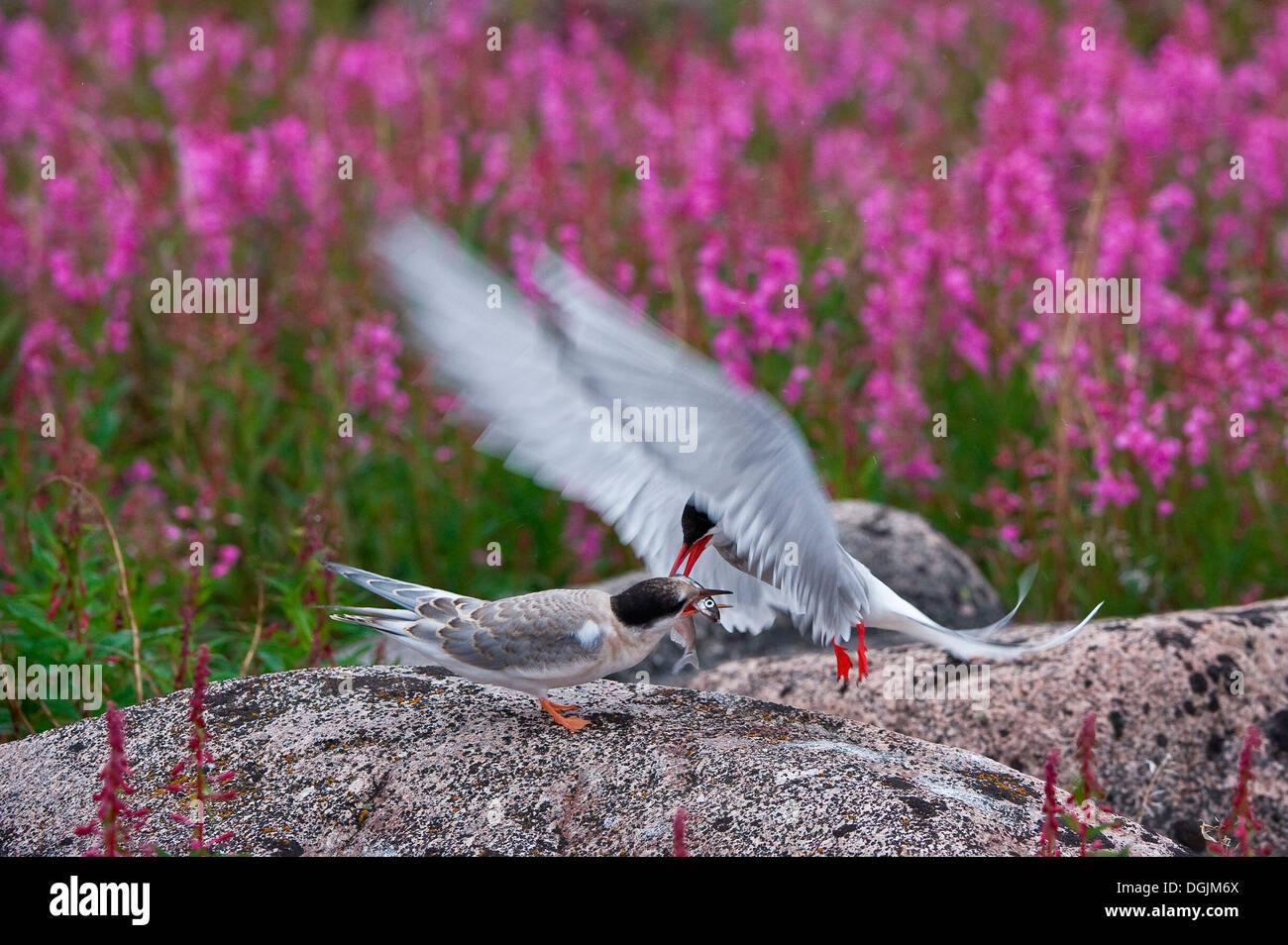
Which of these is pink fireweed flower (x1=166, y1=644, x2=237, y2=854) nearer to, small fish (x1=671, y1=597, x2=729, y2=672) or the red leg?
small fish (x1=671, y1=597, x2=729, y2=672)

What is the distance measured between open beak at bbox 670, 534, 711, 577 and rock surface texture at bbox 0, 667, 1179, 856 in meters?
0.32

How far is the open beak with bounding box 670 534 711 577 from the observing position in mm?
3357

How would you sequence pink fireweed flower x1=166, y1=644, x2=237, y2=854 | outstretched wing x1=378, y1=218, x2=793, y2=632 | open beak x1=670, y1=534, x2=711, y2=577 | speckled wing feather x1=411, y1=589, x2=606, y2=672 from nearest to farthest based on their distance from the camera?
1. pink fireweed flower x1=166, y1=644, x2=237, y2=854
2. outstretched wing x1=378, y1=218, x2=793, y2=632
3. speckled wing feather x1=411, y1=589, x2=606, y2=672
4. open beak x1=670, y1=534, x2=711, y2=577

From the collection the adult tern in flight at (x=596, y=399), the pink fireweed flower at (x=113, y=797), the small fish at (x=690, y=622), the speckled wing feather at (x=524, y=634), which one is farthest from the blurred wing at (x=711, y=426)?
the pink fireweed flower at (x=113, y=797)

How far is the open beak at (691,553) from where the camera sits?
3357mm

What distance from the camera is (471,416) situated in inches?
116

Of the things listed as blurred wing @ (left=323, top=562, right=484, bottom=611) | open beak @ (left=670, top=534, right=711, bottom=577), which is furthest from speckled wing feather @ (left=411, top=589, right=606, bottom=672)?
open beak @ (left=670, top=534, right=711, bottom=577)

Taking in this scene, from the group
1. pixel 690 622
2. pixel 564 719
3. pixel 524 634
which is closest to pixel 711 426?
pixel 524 634

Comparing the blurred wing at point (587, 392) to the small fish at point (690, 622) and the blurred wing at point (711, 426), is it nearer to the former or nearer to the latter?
the blurred wing at point (711, 426)

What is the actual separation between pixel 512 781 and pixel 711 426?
816 mm

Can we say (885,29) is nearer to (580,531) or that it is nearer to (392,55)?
(392,55)

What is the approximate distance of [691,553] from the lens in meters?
3.40

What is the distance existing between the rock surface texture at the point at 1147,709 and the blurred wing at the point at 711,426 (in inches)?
38.5

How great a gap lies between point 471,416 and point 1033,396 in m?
3.46
